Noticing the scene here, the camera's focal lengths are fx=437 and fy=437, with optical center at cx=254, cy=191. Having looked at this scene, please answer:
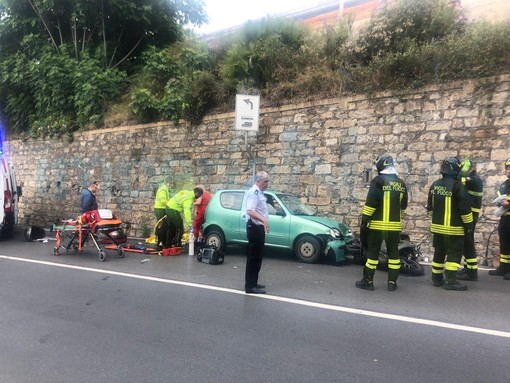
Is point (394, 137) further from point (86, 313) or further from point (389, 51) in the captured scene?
point (86, 313)

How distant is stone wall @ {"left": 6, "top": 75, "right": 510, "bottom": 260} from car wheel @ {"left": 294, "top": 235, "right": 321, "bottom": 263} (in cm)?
222

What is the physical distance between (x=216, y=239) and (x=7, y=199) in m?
6.21

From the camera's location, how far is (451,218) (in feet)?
21.4

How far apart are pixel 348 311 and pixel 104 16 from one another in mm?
17349

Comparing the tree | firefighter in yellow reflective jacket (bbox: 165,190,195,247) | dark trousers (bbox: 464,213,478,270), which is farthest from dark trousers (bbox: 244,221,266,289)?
the tree

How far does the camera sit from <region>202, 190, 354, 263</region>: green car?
344 inches

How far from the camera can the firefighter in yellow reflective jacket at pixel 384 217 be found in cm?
643

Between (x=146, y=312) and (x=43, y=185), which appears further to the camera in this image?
(x=43, y=185)

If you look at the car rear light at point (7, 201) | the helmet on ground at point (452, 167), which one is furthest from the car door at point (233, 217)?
the car rear light at point (7, 201)

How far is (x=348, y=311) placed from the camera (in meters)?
5.41

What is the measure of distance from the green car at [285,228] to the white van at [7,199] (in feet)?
19.1

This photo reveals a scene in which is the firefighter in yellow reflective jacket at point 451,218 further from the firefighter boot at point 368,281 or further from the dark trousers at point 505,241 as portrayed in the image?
the dark trousers at point 505,241

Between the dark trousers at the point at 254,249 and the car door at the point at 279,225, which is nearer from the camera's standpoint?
the dark trousers at the point at 254,249

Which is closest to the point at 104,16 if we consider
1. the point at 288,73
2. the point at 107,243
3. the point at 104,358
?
the point at 288,73
